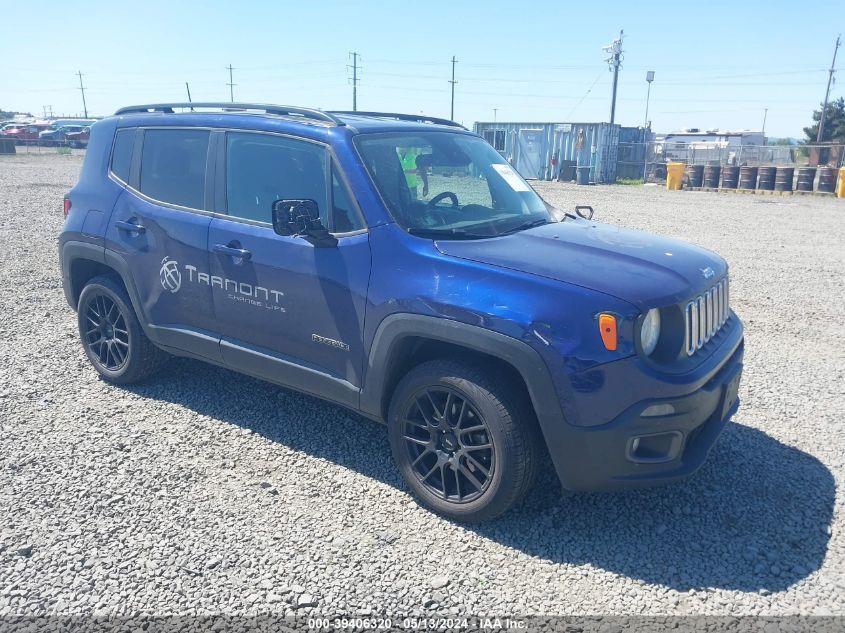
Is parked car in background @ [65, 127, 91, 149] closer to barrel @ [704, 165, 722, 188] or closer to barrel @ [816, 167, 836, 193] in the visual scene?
barrel @ [704, 165, 722, 188]

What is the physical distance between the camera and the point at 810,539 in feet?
11.0

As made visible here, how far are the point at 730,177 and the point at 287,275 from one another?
2773 cm

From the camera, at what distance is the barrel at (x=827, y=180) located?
83.1 feet

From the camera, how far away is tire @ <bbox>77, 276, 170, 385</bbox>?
16.2 ft

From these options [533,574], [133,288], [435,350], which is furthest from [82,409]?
[533,574]

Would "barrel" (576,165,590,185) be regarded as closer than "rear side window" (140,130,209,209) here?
No

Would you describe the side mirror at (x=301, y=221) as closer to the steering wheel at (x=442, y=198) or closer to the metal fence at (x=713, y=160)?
the steering wheel at (x=442, y=198)

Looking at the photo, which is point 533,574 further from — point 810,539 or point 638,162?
point 638,162

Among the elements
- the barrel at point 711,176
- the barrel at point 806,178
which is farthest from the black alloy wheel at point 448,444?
the barrel at point 711,176

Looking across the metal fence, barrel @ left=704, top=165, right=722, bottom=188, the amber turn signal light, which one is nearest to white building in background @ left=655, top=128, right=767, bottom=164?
the metal fence

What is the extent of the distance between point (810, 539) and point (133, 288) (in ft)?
14.4

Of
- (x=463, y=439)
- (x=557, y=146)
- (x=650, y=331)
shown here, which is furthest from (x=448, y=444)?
(x=557, y=146)

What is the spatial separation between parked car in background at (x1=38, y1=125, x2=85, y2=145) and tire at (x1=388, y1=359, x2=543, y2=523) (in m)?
50.3

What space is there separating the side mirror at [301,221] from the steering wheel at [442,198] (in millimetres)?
598
